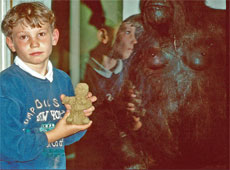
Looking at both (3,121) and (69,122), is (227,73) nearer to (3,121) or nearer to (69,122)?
(69,122)

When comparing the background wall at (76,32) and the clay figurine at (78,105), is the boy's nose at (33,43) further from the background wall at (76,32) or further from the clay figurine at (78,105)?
the background wall at (76,32)

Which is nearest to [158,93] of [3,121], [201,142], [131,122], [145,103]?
[145,103]

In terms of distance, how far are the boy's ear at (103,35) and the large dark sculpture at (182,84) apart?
16cm

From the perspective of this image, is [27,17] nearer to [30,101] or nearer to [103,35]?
[30,101]

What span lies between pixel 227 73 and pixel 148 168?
61 cm

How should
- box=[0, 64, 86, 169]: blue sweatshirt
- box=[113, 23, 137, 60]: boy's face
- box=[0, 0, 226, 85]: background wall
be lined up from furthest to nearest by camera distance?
box=[113, 23, 137, 60]: boy's face < box=[0, 0, 226, 85]: background wall < box=[0, 64, 86, 169]: blue sweatshirt

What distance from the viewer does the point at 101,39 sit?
1.28 metres

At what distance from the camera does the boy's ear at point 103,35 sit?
128 centimetres

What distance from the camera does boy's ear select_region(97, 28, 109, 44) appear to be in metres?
1.28

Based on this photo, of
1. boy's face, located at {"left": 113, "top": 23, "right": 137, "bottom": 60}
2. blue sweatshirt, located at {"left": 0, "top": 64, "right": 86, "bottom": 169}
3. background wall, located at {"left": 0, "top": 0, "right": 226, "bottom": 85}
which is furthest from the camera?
boy's face, located at {"left": 113, "top": 23, "right": 137, "bottom": 60}

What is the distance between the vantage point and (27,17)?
88cm

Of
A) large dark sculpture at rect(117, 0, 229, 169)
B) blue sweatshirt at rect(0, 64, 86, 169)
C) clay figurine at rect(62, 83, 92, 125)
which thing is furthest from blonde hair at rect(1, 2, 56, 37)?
large dark sculpture at rect(117, 0, 229, 169)

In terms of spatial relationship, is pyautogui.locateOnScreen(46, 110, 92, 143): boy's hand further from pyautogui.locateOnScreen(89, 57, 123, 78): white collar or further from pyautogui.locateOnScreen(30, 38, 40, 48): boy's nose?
pyautogui.locateOnScreen(89, 57, 123, 78): white collar

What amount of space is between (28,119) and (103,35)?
0.57 m
